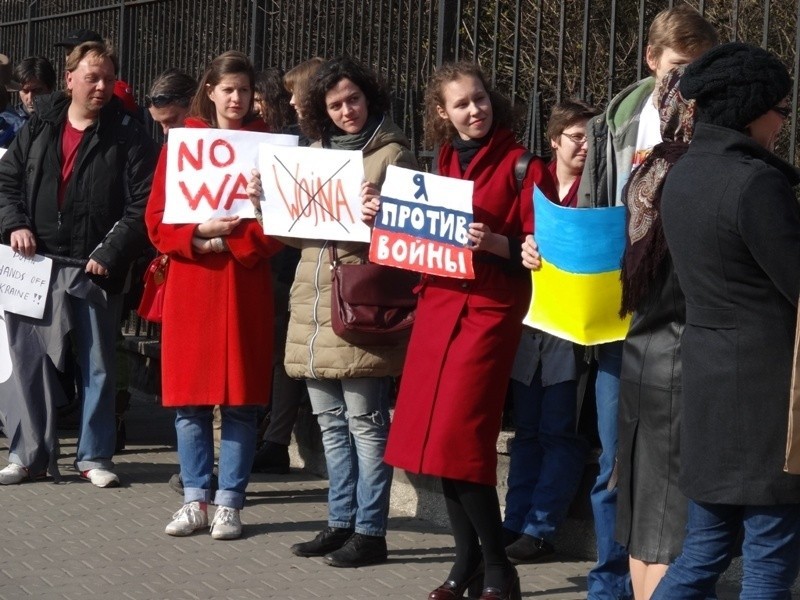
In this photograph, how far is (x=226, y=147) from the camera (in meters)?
6.16

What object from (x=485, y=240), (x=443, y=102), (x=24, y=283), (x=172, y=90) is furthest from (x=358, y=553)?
(x=172, y=90)

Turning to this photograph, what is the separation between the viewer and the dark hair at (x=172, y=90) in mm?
7363

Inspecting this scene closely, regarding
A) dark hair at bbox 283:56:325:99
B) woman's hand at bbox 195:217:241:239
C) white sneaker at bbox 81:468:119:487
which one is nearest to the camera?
woman's hand at bbox 195:217:241:239

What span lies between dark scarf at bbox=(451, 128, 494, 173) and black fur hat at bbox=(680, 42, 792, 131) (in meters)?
1.41

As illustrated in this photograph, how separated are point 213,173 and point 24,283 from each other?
1.64 metres

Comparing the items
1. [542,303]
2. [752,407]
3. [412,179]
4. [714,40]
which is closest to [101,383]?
[412,179]

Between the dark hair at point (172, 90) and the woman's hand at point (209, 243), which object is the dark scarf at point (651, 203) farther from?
the dark hair at point (172, 90)

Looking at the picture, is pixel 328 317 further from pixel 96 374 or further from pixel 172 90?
pixel 172 90

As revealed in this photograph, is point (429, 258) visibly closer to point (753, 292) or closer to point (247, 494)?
point (753, 292)

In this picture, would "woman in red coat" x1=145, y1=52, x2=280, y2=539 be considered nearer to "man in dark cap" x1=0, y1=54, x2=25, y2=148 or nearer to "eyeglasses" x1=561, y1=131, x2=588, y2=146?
"eyeglasses" x1=561, y1=131, x2=588, y2=146

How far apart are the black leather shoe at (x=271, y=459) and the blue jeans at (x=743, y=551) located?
393cm

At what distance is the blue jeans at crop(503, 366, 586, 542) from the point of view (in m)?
5.77

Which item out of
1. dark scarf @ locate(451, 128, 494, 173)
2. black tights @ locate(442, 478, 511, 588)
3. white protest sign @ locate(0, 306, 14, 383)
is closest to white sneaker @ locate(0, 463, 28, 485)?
white protest sign @ locate(0, 306, 14, 383)

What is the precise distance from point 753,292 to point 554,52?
6.88 meters
